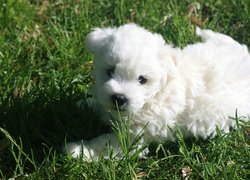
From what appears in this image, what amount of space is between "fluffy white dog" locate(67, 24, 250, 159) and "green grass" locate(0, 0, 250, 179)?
15cm

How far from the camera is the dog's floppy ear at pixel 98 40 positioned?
3805 mm

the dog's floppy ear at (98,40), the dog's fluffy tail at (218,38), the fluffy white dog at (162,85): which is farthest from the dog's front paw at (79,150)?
the dog's fluffy tail at (218,38)

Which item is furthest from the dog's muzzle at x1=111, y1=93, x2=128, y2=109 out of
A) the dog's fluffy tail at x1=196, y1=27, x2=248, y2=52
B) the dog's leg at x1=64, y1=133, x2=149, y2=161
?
the dog's fluffy tail at x1=196, y1=27, x2=248, y2=52

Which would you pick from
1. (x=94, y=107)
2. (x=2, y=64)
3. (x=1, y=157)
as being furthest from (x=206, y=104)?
(x=2, y=64)

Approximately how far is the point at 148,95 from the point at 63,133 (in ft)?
2.44

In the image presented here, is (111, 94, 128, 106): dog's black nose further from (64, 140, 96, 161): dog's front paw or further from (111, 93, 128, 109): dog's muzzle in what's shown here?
(64, 140, 96, 161): dog's front paw

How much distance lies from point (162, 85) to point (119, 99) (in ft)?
1.15

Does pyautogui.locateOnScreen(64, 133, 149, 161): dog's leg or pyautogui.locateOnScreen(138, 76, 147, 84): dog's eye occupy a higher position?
pyautogui.locateOnScreen(138, 76, 147, 84): dog's eye

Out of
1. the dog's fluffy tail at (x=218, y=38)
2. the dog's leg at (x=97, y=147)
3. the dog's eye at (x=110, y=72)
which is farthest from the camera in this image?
the dog's fluffy tail at (x=218, y=38)

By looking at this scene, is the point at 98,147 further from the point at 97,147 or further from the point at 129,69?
the point at 129,69

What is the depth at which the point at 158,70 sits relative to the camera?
12.0 feet

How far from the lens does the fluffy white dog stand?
3.62m

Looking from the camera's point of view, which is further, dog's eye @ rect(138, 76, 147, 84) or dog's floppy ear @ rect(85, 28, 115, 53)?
dog's floppy ear @ rect(85, 28, 115, 53)

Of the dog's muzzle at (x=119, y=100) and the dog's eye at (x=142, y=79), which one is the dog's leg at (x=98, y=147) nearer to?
the dog's muzzle at (x=119, y=100)
